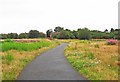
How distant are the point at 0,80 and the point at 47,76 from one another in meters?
2.00

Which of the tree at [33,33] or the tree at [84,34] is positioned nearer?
the tree at [84,34]

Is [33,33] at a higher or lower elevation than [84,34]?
higher

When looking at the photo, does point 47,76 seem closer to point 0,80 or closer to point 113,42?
point 0,80

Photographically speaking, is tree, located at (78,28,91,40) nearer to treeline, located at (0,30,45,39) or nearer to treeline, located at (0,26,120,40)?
treeline, located at (0,26,120,40)

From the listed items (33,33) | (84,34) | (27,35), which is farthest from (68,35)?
(27,35)

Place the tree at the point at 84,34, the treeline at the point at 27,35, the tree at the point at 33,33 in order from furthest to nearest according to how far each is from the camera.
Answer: the tree at the point at 33,33, the treeline at the point at 27,35, the tree at the point at 84,34

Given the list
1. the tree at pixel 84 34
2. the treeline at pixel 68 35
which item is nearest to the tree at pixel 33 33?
the treeline at pixel 68 35

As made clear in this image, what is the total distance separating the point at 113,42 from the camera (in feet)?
164

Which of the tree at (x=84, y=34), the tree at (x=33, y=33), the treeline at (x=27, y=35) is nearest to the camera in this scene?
the tree at (x=84, y=34)

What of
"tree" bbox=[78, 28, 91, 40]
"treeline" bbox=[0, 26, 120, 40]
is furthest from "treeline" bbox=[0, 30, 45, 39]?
"tree" bbox=[78, 28, 91, 40]

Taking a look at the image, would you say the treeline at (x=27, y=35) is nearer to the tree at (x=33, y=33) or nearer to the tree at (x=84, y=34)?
the tree at (x=33, y=33)

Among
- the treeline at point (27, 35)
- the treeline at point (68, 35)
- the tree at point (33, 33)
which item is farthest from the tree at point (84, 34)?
the treeline at point (27, 35)

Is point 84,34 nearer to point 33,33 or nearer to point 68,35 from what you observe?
point 68,35

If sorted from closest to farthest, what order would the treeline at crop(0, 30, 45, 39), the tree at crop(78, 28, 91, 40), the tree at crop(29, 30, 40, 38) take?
the tree at crop(78, 28, 91, 40) → the treeline at crop(0, 30, 45, 39) → the tree at crop(29, 30, 40, 38)
